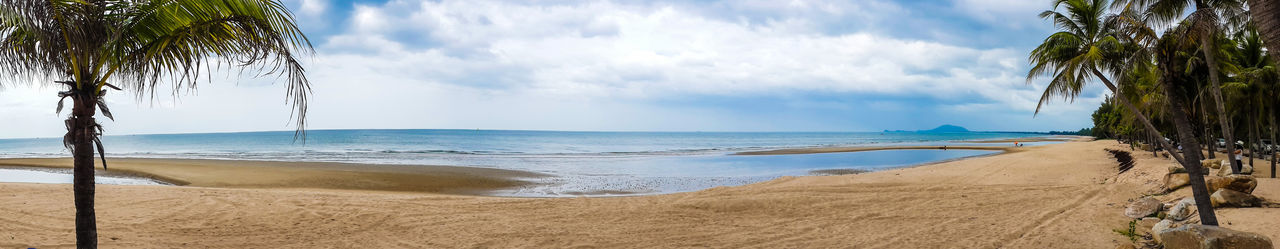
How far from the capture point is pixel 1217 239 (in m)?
6.00

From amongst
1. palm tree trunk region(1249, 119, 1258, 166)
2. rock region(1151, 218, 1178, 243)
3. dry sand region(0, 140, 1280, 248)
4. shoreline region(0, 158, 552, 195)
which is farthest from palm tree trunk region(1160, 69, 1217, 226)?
palm tree trunk region(1249, 119, 1258, 166)

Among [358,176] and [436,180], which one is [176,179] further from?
[436,180]

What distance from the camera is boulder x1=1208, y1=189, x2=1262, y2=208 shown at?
9.58m

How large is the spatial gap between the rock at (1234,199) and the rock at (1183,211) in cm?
44

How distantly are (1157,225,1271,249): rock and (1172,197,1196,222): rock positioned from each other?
3.61 metres

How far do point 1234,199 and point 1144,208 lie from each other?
1173mm

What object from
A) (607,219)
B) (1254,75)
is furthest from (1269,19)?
(1254,75)

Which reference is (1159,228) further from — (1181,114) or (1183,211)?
(1183,211)

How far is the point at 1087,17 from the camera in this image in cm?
1167

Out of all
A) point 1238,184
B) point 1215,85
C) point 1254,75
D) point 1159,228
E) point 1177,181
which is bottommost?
point 1159,228

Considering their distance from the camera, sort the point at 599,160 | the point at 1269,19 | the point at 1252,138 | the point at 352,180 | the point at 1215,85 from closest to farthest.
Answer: the point at 1269,19
the point at 1215,85
the point at 352,180
the point at 1252,138
the point at 599,160

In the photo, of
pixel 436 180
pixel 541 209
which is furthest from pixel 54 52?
pixel 436 180

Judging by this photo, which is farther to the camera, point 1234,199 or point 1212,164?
point 1212,164

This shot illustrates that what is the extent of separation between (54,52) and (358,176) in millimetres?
17478
